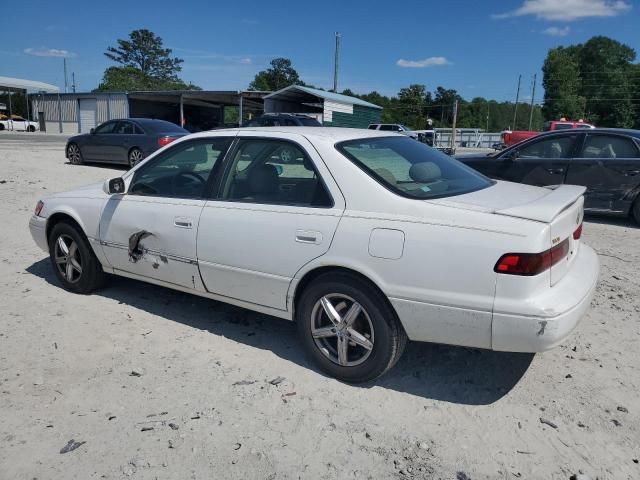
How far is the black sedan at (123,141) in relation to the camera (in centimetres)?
1437

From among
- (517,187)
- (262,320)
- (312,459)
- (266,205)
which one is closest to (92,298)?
(262,320)

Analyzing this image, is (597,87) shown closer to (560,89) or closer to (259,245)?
(560,89)

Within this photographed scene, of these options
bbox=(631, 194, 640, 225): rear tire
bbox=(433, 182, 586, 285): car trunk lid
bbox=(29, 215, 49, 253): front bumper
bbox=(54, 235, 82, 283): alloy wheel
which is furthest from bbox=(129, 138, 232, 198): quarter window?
bbox=(631, 194, 640, 225): rear tire

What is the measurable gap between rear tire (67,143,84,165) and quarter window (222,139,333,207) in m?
13.4

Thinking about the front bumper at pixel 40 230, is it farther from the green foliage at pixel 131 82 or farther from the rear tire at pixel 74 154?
the green foliage at pixel 131 82

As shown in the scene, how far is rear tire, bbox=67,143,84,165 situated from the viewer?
15469 mm

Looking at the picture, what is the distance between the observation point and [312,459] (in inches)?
103

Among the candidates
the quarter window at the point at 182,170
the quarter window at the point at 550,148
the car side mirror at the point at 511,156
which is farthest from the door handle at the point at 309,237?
the quarter window at the point at 550,148

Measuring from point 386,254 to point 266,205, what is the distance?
1007 millimetres

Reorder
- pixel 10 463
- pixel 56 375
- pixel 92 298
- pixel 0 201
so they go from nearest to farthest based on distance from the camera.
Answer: pixel 10 463
pixel 56 375
pixel 92 298
pixel 0 201

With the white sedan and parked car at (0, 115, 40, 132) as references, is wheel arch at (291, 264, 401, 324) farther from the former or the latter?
parked car at (0, 115, 40, 132)

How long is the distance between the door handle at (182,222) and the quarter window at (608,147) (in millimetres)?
6906

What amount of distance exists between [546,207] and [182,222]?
8.28 ft

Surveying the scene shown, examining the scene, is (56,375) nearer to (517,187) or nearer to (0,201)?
(517,187)
